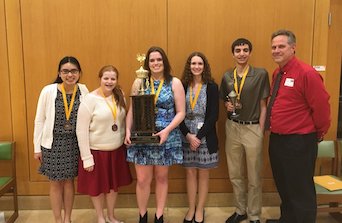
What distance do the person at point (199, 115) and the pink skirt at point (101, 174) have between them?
0.65 meters

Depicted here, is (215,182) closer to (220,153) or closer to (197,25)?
(220,153)

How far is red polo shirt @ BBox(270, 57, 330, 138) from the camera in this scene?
8.01 ft

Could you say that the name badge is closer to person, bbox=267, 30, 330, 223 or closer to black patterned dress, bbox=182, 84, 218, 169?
person, bbox=267, 30, 330, 223

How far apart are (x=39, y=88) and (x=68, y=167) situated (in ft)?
3.42

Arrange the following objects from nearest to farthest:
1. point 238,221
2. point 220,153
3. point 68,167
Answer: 1. point 68,167
2. point 238,221
3. point 220,153

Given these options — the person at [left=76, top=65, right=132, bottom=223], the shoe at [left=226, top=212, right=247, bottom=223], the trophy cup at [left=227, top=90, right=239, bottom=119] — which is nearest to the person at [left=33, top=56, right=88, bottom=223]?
the person at [left=76, top=65, right=132, bottom=223]

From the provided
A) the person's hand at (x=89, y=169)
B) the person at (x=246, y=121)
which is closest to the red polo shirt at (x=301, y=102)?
the person at (x=246, y=121)

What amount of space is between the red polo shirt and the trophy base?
3.29 feet

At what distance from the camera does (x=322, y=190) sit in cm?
285

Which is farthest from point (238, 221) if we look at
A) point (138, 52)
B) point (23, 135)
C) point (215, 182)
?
point (23, 135)

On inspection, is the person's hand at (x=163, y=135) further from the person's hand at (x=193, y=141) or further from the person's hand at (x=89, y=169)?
the person's hand at (x=89, y=169)

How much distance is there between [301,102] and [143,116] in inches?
50.4

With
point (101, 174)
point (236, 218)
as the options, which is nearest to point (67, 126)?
point (101, 174)

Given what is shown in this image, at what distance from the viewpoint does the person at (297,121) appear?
8.09ft
